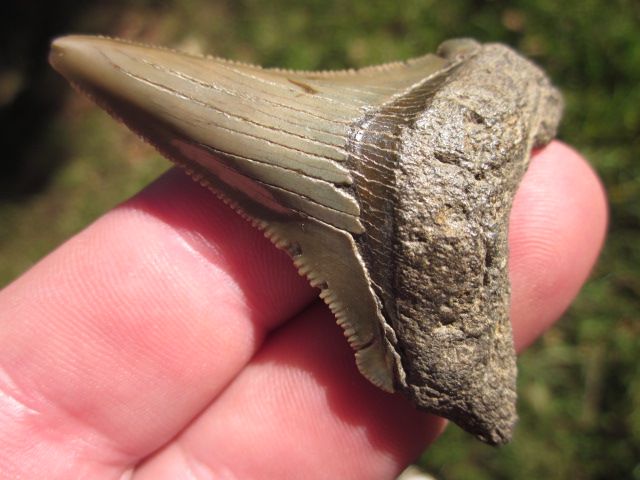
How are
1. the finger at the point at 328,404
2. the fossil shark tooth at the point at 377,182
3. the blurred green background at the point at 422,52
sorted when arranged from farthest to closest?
the blurred green background at the point at 422,52
the finger at the point at 328,404
the fossil shark tooth at the point at 377,182

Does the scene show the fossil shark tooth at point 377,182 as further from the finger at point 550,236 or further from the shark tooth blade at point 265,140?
the finger at point 550,236

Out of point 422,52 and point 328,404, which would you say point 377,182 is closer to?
point 328,404

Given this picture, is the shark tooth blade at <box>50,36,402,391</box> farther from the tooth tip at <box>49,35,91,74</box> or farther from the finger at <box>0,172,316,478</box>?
the finger at <box>0,172,316,478</box>

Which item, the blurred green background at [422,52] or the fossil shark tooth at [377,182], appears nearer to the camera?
the fossil shark tooth at [377,182]

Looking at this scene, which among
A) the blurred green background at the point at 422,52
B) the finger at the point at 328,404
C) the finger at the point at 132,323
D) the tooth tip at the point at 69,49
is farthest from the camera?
the blurred green background at the point at 422,52

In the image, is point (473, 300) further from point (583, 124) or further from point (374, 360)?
point (583, 124)

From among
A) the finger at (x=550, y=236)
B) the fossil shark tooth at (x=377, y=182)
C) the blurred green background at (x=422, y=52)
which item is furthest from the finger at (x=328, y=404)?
the blurred green background at (x=422, y=52)

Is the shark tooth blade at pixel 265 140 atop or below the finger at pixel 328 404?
atop
